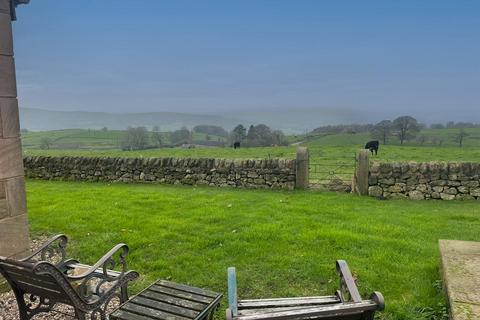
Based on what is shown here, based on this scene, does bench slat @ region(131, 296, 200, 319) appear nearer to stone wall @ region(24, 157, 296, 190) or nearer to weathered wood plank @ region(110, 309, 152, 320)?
weathered wood plank @ region(110, 309, 152, 320)

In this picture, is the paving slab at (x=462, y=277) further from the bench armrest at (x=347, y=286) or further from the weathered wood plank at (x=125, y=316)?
the weathered wood plank at (x=125, y=316)

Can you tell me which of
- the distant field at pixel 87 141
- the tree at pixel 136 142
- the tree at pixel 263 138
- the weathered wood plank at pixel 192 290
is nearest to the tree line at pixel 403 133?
the tree at pixel 263 138

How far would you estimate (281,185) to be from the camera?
39.5 feet

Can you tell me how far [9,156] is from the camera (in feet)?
14.3

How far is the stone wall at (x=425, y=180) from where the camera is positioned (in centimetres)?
1050

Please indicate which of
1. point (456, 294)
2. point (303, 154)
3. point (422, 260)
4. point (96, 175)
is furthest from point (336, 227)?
point (96, 175)

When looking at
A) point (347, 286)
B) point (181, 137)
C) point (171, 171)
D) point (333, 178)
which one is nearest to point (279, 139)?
point (181, 137)

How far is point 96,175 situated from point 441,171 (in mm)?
12135

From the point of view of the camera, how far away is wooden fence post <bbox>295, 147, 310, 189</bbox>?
38.5 ft

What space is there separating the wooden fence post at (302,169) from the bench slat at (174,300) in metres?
8.81

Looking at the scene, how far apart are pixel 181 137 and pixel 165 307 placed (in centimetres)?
3035

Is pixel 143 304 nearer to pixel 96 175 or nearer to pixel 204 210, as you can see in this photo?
pixel 204 210

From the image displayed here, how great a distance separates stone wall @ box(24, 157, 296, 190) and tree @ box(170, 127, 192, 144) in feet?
51.7

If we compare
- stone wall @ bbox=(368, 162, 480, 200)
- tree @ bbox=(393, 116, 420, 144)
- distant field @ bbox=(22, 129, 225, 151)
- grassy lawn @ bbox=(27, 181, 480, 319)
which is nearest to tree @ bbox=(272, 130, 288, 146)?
distant field @ bbox=(22, 129, 225, 151)
